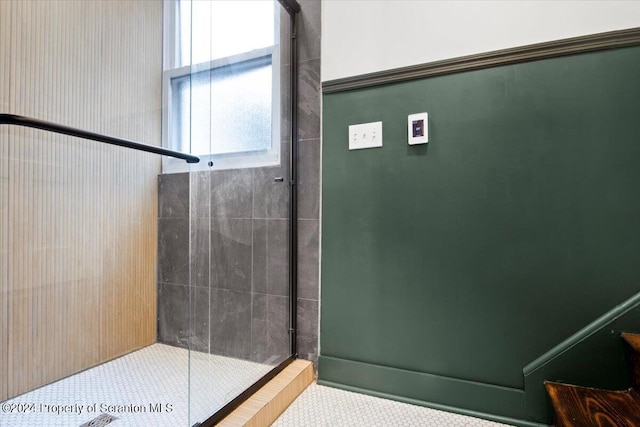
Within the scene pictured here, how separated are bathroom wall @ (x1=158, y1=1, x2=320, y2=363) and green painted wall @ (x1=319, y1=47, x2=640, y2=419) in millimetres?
115

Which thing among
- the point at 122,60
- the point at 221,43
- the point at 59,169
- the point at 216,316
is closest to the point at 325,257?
the point at 216,316

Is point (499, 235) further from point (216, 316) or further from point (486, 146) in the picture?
point (216, 316)

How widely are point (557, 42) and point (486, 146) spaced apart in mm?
438

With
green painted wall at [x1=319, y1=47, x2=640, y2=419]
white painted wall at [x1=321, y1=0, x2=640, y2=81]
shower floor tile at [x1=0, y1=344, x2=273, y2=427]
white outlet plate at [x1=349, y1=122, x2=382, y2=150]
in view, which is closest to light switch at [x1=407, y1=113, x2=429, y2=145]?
green painted wall at [x1=319, y1=47, x2=640, y2=419]

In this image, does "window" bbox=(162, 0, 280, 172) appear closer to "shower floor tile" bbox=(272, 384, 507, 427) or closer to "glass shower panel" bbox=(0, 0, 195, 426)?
"glass shower panel" bbox=(0, 0, 195, 426)

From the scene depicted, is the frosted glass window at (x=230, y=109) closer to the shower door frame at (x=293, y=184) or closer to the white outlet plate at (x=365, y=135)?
the shower door frame at (x=293, y=184)

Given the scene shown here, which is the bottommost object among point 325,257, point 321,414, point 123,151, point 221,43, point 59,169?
point 321,414

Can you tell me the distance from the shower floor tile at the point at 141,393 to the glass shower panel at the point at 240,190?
55 mm

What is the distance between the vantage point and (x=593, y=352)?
108cm

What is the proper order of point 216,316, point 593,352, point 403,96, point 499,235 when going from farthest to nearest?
point 216,316 → point 403,96 → point 499,235 → point 593,352

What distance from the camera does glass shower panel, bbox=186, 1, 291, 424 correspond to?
4.71 feet

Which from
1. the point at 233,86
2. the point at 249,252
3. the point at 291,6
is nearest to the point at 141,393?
the point at 249,252

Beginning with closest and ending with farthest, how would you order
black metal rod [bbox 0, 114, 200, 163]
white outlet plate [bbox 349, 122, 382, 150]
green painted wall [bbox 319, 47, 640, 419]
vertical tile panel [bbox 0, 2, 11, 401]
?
black metal rod [bbox 0, 114, 200, 163] < green painted wall [bbox 319, 47, 640, 419] < vertical tile panel [bbox 0, 2, 11, 401] < white outlet plate [bbox 349, 122, 382, 150]

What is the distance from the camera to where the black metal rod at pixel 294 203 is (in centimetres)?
156
